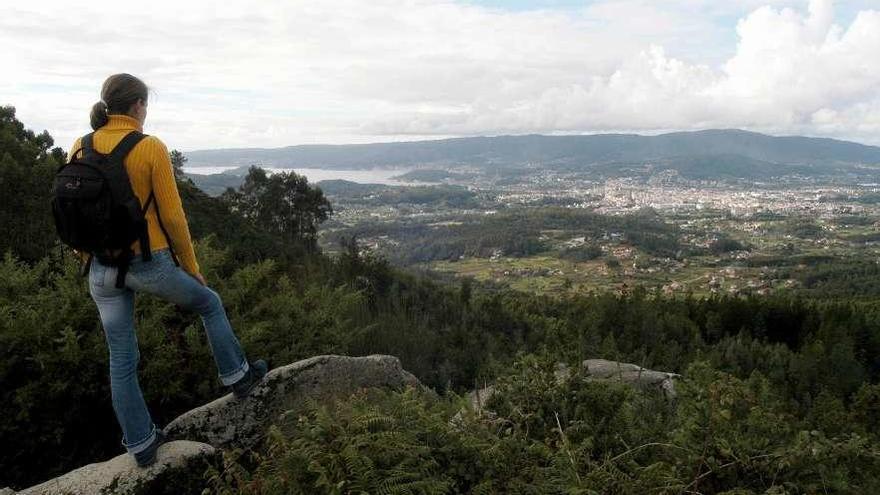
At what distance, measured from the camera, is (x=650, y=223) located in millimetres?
117750

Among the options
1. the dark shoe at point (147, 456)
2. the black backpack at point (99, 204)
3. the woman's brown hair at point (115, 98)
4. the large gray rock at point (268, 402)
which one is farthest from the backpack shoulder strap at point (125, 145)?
the large gray rock at point (268, 402)

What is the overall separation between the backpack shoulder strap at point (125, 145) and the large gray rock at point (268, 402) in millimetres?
1826

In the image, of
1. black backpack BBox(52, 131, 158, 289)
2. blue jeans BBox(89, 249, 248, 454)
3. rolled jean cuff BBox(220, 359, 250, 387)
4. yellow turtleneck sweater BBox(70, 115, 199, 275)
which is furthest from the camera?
rolled jean cuff BBox(220, 359, 250, 387)

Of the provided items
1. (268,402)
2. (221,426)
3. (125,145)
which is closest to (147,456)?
(221,426)

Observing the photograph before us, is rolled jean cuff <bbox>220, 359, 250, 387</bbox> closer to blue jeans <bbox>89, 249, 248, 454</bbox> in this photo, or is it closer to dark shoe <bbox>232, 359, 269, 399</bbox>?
dark shoe <bbox>232, 359, 269, 399</bbox>

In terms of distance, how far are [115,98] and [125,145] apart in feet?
0.97

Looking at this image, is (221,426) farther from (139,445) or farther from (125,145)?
(125,145)

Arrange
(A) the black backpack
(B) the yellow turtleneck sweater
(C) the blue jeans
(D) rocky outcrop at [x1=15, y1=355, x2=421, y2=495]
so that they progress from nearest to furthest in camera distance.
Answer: (A) the black backpack → (B) the yellow turtleneck sweater → (C) the blue jeans → (D) rocky outcrop at [x1=15, y1=355, x2=421, y2=495]

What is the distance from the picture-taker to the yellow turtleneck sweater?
9.64 feet

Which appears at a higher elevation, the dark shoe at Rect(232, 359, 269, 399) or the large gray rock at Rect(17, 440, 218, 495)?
the dark shoe at Rect(232, 359, 269, 399)

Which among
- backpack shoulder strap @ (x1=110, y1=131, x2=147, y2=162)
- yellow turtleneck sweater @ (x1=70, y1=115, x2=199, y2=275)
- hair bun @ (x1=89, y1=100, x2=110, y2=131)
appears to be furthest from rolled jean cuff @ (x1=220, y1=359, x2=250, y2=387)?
hair bun @ (x1=89, y1=100, x2=110, y2=131)

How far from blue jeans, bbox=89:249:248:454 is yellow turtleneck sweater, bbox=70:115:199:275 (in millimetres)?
126

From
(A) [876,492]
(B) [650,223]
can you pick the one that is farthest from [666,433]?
(B) [650,223]

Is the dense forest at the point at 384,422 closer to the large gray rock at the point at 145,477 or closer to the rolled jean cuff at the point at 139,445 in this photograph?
the large gray rock at the point at 145,477
